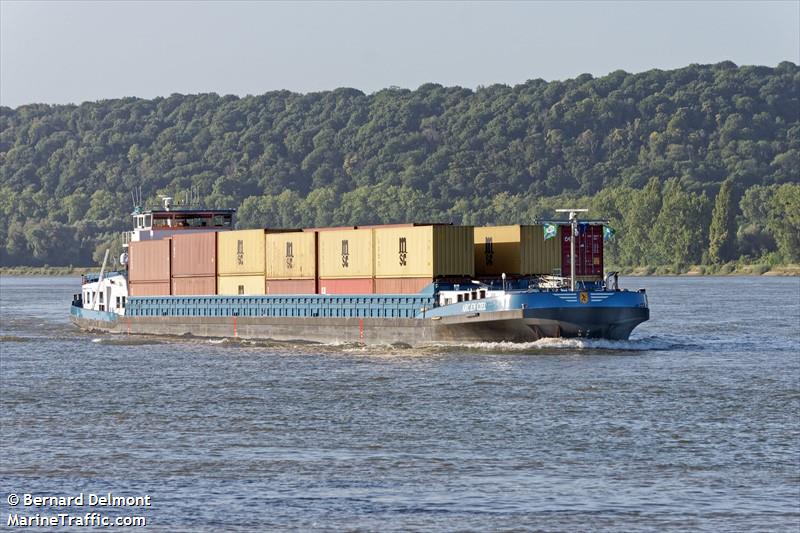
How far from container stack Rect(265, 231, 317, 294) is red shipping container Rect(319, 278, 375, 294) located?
0.84 m

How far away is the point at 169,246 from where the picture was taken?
82875 mm

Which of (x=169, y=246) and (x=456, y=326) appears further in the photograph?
(x=169, y=246)

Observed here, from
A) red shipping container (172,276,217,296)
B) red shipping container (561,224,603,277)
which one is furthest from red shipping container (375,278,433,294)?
red shipping container (172,276,217,296)

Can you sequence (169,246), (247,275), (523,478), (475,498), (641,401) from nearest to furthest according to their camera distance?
(475,498) → (523,478) → (641,401) → (247,275) → (169,246)

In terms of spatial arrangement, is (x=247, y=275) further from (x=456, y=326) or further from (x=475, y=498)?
(x=475, y=498)

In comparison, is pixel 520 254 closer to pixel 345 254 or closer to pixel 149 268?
pixel 345 254

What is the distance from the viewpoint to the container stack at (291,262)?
236 ft

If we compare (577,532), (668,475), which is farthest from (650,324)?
(577,532)

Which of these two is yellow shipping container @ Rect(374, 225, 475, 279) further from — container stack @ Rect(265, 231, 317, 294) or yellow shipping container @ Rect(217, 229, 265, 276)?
yellow shipping container @ Rect(217, 229, 265, 276)

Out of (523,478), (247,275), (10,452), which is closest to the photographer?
(523,478)

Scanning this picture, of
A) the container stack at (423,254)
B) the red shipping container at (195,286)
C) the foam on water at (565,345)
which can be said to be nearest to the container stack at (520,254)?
the container stack at (423,254)

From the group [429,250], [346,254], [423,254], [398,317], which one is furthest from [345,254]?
[429,250]

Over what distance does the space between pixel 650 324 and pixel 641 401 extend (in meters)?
39.9

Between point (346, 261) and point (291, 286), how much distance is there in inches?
190
